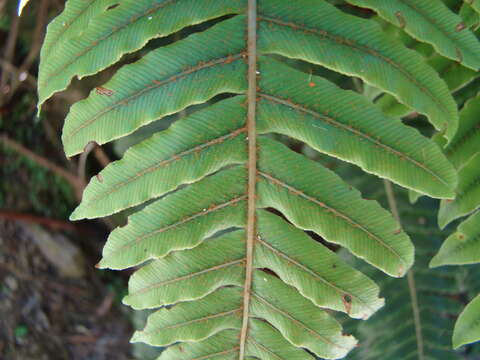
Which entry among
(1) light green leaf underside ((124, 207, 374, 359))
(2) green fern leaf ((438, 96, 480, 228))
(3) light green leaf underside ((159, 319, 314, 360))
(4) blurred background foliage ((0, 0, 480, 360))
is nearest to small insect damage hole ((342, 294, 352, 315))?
(1) light green leaf underside ((124, 207, 374, 359))

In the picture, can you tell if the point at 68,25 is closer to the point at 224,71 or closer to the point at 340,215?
the point at 224,71

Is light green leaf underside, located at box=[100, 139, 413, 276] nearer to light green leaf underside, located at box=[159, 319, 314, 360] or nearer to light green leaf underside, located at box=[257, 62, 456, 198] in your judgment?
light green leaf underside, located at box=[257, 62, 456, 198]

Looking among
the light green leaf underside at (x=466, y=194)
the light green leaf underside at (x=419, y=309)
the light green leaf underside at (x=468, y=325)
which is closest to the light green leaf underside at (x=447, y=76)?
the light green leaf underside at (x=466, y=194)

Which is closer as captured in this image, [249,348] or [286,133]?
[286,133]

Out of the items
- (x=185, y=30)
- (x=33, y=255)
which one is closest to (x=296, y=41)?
(x=185, y=30)

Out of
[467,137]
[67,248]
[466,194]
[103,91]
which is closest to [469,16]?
[467,137]

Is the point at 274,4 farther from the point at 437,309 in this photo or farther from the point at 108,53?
the point at 437,309
